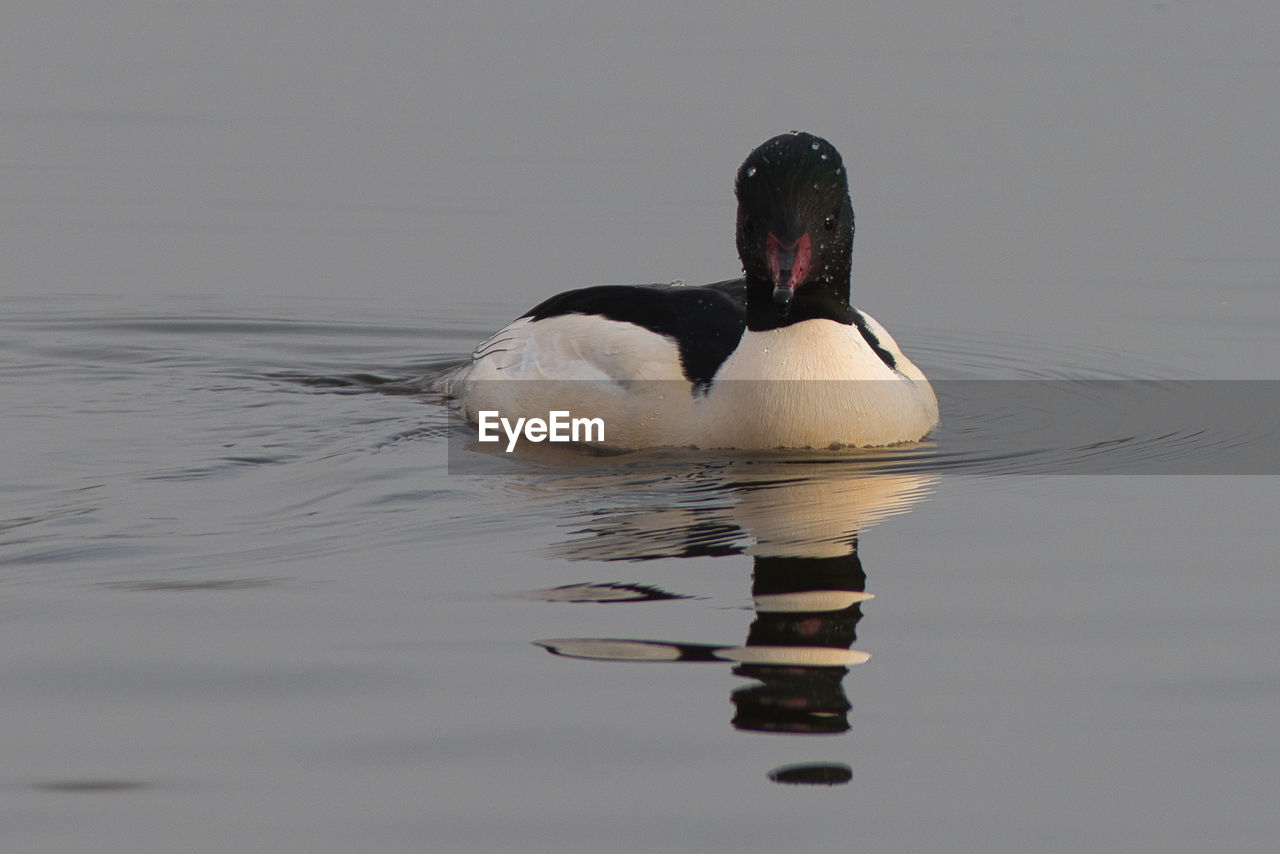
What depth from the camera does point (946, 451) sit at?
9.09 metres

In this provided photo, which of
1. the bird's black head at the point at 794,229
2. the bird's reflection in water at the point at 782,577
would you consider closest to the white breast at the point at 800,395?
the bird's black head at the point at 794,229

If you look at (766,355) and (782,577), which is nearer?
(782,577)

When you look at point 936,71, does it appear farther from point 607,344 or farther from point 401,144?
point 607,344

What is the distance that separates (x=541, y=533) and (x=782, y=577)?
1070mm

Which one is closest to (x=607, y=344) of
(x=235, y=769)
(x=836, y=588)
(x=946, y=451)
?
(x=946, y=451)

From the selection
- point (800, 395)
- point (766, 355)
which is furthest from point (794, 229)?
point (800, 395)

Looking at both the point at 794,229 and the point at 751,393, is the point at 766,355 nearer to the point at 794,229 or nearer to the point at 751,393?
the point at 751,393

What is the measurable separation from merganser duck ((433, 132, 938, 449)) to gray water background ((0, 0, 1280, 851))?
1.18ft

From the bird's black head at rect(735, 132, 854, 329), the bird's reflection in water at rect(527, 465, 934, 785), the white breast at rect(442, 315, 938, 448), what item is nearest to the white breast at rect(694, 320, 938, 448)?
the white breast at rect(442, 315, 938, 448)

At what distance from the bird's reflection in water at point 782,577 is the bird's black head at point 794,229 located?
819mm

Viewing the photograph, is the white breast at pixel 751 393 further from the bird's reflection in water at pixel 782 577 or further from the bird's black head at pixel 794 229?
the bird's reflection in water at pixel 782 577

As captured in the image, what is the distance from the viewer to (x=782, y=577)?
6.61m

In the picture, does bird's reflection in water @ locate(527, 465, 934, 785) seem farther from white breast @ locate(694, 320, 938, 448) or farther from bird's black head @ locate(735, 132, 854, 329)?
bird's black head @ locate(735, 132, 854, 329)

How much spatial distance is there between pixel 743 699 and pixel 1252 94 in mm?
15962
